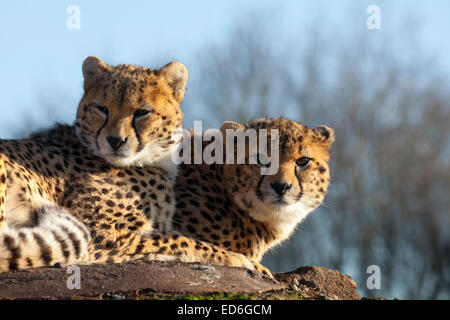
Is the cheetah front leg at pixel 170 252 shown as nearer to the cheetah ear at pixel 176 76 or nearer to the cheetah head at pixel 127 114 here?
the cheetah head at pixel 127 114

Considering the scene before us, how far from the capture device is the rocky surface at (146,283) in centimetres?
371

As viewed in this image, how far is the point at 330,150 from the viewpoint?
5.80 metres

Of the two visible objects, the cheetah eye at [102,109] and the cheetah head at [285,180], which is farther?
the cheetah head at [285,180]

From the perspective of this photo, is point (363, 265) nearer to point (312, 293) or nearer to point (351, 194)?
point (351, 194)

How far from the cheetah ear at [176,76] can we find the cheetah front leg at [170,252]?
1168mm

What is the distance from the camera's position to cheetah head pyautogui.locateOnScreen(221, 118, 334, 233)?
5.05 metres

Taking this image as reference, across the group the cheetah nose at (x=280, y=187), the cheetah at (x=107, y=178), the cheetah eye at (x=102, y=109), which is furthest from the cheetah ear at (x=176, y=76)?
the cheetah nose at (x=280, y=187)

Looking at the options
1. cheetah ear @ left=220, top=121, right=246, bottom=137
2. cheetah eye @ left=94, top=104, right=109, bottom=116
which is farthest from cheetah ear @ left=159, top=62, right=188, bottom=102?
cheetah eye @ left=94, top=104, right=109, bottom=116

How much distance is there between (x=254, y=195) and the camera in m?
5.18

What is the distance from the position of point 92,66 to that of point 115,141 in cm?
79

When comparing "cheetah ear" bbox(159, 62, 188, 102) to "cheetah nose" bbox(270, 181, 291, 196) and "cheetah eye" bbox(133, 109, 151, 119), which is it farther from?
"cheetah nose" bbox(270, 181, 291, 196)
